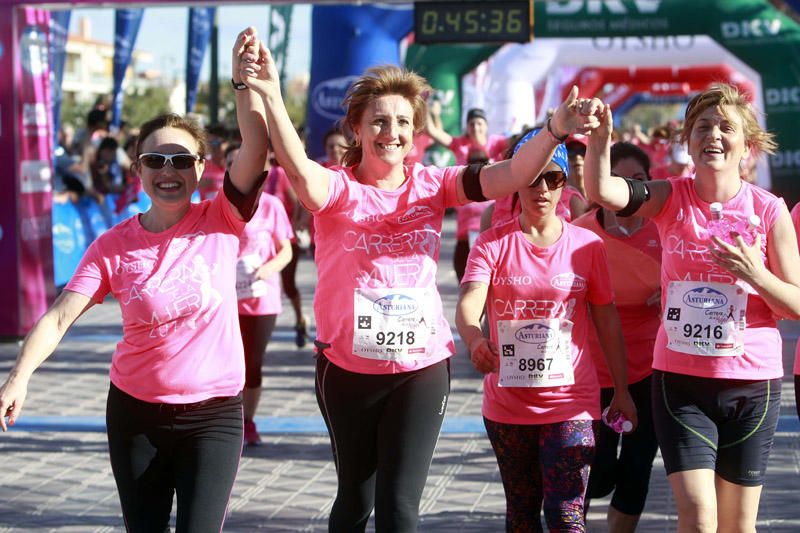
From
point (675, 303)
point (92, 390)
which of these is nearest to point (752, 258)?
point (675, 303)

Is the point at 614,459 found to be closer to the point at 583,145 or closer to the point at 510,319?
the point at 510,319

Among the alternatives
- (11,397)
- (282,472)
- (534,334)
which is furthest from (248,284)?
(11,397)

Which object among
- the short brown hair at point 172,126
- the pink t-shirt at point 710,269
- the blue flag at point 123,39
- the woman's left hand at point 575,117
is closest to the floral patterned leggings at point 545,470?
the pink t-shirt at point 710,269

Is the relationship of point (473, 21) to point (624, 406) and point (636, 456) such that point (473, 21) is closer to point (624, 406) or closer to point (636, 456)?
point (636, 456)

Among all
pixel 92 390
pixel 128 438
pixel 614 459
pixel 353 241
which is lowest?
pixel 92 390

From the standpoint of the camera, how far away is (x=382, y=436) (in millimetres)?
4000

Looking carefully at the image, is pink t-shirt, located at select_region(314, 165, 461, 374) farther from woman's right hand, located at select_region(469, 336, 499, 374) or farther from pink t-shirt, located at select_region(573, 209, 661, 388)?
pink t-shirt, located at select_region(573, 209, 661, 388)

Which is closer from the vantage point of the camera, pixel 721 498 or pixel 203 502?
pixel 203 502

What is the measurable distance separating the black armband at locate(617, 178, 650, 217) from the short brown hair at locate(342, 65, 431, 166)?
0.76m

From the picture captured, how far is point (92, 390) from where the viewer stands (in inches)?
362

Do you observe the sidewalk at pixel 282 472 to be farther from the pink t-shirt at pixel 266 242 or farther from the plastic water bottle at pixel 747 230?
the plastic water bottle at pixel 747 230

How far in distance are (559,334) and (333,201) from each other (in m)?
0.92

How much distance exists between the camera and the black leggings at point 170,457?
367cm

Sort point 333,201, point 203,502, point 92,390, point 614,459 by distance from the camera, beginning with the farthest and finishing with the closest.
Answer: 1. point 92,390
2. point 614,459
3. point 333,201
4. point 203,502
